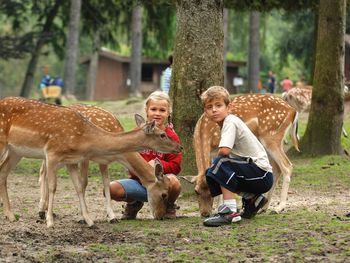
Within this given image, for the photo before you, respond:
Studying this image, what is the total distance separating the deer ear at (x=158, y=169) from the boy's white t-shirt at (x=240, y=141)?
0.69 metres

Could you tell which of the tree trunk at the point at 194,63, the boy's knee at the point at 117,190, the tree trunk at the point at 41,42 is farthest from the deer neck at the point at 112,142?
the tree trunk at the point at 41,42

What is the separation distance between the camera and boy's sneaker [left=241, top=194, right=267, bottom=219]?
7855mm

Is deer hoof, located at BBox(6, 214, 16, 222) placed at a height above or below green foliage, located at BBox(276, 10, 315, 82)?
below

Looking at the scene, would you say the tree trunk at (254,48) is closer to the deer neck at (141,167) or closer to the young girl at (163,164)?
the young girl at (163,164)

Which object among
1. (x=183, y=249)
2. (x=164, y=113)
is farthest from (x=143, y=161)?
(x=183, y=249)

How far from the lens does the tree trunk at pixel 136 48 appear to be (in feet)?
112

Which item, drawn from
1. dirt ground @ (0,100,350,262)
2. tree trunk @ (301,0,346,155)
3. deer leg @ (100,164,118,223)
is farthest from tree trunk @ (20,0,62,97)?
deer leg @ (100,164,118,223)

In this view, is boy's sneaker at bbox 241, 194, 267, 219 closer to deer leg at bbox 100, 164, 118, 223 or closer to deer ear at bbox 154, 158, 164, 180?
deer ear at bbox 154, 158, 164, 180

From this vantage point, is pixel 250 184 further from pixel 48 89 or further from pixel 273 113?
pixel 48 89

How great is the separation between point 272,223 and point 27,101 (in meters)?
2.51

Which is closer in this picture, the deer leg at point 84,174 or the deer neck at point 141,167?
the deer neck at point 141,167

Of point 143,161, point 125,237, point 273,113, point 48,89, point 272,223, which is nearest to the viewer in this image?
point 125,237

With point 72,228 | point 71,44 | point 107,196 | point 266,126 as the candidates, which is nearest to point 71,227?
point 72,228

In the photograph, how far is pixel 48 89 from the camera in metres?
34.4
